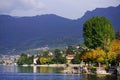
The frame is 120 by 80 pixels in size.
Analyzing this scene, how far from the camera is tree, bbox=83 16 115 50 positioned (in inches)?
3760

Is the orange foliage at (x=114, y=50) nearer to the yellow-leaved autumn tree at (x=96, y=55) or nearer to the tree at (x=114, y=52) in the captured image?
the tree at (x=114, y=52)

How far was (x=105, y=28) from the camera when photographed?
97500 millimetres

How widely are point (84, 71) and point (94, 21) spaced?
14.8m

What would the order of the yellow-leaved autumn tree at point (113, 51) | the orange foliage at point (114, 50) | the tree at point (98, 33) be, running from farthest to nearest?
the tree at point (98, 33), the orange foliage at point (114, 50), the yellow-leaved autumn tree at point (113, 51)

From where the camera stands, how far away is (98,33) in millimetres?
96000

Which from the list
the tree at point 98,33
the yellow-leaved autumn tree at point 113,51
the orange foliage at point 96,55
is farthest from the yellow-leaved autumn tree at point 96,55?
the tree at point 98,33

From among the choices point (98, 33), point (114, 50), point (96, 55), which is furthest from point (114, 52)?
point (98, 33)

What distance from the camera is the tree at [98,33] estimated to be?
9550 cm

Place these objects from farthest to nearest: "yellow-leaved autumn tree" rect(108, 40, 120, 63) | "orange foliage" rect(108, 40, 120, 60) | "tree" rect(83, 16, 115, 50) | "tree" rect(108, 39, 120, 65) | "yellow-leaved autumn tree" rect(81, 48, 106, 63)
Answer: "tree" rect(83, 16, 115, 50) → "yellow-leaved autumn tree" rect(81, 48, 106, 63) → "orange foliage" rect(108, 40, 120, 60) → "yellow-leaved autumn tree" rect(108, 40, 120, 63) → "tree" rect(108, 39, 120, 65)

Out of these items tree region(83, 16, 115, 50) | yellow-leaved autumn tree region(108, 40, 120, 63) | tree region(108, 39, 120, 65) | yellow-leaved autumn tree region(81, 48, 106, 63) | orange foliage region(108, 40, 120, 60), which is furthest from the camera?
tree region(83, 16, 115, 50)

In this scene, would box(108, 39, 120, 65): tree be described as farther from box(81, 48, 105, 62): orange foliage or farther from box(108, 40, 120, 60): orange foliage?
box(81, 48, 105, 62): orange foliage

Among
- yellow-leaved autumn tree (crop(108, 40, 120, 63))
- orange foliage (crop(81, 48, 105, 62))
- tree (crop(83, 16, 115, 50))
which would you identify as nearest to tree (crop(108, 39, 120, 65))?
yellow-leaved autumn tree (crop(108, 40, 120, 63))

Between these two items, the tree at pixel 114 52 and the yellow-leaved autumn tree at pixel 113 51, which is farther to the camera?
the yellow-leaved autumn tree at pixel 113 51

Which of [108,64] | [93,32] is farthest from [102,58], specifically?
[93,32]
